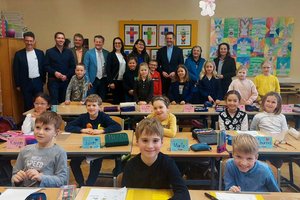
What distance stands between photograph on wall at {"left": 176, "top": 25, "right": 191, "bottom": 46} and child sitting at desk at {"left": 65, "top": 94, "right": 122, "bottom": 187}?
142 inches

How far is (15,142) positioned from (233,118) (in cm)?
223

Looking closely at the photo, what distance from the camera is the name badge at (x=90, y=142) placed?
2.45 m

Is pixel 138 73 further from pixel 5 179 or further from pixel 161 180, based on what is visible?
pixel 161 180

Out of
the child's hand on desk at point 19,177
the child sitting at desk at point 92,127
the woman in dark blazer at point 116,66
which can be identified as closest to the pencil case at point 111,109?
the child sitting at desk at point 92,127

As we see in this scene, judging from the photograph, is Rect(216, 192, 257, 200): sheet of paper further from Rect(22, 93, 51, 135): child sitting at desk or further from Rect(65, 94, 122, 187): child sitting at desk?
Rect(22, 93, 51, 135): child sitting at desk

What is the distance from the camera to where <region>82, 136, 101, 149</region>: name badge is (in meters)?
2.45

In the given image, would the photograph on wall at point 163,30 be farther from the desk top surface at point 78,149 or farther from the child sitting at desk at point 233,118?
the desk top surface at point 78,149

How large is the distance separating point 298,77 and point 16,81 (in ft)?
18.9

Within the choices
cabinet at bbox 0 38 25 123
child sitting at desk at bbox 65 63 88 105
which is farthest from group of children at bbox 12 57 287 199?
cabinet at bbox 0 38 25 123

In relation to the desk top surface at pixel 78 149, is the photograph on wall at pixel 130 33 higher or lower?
higher

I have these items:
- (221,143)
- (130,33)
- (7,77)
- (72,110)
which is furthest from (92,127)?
(130,33)

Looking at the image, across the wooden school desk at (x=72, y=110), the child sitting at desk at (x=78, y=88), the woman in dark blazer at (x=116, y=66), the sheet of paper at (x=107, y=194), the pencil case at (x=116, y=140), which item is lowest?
the sheet of paper at (x=107, y=194)

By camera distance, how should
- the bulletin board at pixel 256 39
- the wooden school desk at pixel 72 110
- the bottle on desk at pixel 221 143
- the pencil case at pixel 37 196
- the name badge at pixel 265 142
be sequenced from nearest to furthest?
1. the pencil case at pixel 37 196
2. the bottle on desk at pixel 221 143
3. the name badge at pixel 265 142
4. the wooden school desk at pixel 72 110
5. the bulletin board at pixel 256 39

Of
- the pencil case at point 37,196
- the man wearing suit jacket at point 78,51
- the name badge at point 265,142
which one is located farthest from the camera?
the man wearing suit jacket at point 78,51
